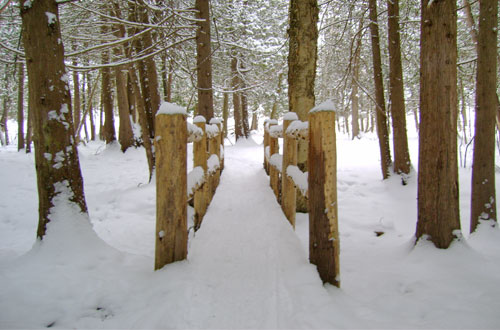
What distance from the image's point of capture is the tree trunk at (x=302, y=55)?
430 cm

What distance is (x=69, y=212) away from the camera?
2.67 m

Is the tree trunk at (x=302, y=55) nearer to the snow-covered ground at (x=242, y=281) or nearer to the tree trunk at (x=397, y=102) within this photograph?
the snow-covered ground at (x=242, y=281)

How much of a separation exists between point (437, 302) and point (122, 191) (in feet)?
20.4

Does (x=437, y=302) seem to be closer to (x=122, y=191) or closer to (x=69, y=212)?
(x=69, y=212)

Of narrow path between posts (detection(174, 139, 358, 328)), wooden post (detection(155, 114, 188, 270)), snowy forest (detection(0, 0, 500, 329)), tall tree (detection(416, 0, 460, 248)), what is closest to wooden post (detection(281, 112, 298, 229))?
snowy forest (detection(0, 0, 500, 329))

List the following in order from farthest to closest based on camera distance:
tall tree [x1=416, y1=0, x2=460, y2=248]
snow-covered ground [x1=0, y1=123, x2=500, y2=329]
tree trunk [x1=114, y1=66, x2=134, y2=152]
A: tree trunk [x1=114, y1=66, x2=134, y2=152] < tall tree [x1=416, y1=0, x2=460, y2=248] < snow-covered ground [x1=0, y1=123, x2=500, y2=329]

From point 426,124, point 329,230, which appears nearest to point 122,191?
point 329,230

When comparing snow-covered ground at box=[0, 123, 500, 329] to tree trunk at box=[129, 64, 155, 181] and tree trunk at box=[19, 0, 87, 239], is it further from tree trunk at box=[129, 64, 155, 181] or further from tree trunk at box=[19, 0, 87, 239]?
tree trunk at box=[129, 64, 155, 181]

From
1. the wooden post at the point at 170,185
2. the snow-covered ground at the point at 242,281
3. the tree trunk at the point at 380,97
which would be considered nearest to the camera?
the snow-covered ground at the point at 242,281

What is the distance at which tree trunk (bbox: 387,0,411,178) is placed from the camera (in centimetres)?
619

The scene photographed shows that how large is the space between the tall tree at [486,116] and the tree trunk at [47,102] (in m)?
5.09

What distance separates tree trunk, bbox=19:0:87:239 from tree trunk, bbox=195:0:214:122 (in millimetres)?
3304

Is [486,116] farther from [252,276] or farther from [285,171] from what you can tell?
[252,276]

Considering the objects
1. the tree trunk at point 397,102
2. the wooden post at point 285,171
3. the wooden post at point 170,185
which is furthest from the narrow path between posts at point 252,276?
the tree trunk at point 397,102
